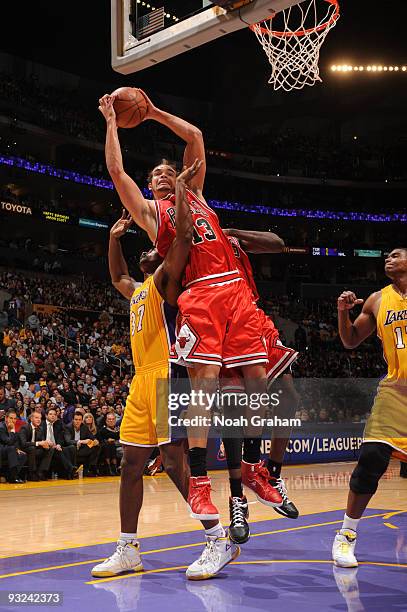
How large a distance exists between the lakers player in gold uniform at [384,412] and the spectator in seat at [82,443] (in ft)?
28.5

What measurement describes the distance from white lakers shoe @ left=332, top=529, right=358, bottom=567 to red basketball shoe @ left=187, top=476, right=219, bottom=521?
147cm

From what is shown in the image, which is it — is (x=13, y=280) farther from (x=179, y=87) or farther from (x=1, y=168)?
(x=179, y=87)

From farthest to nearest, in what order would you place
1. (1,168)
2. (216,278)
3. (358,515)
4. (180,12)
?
(1,168), (180,12), (358,515), (216,278)

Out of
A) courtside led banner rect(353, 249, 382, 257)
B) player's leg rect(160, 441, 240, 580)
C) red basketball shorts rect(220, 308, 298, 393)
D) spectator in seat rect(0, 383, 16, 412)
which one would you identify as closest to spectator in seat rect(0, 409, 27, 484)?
spectator in seat rect(0, 383, 16, 412)

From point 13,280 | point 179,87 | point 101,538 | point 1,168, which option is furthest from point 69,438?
point 179,87

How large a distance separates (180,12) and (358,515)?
454cm

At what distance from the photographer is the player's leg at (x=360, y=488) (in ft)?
18.2

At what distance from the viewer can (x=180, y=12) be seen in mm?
6535

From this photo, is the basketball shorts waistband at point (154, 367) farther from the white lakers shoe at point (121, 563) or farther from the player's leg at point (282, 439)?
the white lakers shoe at point (121, 563)

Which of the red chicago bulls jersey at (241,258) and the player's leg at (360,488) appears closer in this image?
the red chicago bulls jersey at (241,258)

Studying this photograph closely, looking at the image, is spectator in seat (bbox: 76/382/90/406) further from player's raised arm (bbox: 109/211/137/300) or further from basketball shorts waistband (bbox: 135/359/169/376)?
basketball shorts waistband (bbox: 135/359/169/376)

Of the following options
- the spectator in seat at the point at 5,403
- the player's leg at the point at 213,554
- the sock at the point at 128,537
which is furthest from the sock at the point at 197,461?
the spectator in seat at the point at 5,403

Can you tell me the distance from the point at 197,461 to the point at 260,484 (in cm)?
58

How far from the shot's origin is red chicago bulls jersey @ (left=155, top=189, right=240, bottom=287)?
4827 mm
